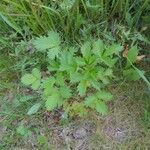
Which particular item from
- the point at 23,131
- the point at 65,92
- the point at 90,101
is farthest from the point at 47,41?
the point at 23,131

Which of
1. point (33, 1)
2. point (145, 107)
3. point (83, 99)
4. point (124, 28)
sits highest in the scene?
point (33, 1)

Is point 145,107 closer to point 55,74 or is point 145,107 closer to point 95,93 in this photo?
point 95,93

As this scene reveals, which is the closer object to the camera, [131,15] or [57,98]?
[57,98]

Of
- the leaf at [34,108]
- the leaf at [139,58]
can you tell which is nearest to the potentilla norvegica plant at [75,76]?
the leaf at [34,108]

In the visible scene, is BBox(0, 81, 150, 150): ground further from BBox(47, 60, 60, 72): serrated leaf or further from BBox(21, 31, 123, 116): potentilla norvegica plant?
BBox(47, 60, 60, 72): serrated leaf

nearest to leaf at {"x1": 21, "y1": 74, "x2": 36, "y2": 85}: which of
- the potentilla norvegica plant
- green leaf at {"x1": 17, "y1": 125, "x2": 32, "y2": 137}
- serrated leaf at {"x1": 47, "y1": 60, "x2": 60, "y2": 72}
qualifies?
the potentilla norvegica plant

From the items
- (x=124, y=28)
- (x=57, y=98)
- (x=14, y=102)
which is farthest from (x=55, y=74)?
(x=124, y=28)

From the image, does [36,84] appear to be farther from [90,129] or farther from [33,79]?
[90,129]

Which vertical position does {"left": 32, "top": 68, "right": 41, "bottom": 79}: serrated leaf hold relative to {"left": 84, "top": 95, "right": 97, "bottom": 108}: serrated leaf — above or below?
above
